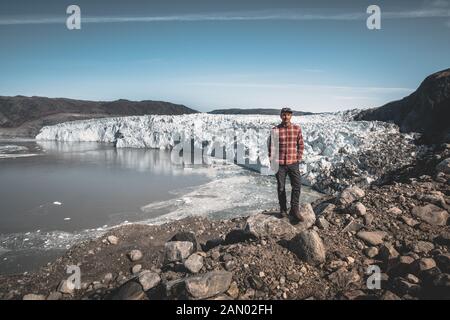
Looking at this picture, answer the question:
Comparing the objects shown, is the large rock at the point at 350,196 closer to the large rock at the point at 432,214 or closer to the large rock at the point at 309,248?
the large rock at the point at 432,214

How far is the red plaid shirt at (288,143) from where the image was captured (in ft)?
13.1

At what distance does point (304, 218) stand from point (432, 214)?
1731 millimetres

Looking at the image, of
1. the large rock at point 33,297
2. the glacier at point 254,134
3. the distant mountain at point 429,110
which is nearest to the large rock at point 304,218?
the large rock at point 33,297

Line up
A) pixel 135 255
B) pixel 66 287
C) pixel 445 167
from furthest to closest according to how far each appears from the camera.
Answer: pixel 445 167
pixel 135 255
pixel 66 287

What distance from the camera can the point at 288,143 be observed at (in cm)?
401

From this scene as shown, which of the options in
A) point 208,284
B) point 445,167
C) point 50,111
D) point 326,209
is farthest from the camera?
point 50,111

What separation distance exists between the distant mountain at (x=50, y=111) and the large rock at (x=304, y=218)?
35.4m

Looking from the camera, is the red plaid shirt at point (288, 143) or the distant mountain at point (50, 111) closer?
the red plaid shirt at point (288, 143)

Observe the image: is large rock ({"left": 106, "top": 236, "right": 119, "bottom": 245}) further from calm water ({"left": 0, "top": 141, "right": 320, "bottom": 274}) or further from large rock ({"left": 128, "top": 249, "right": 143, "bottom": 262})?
calm water ({"left": 0, "top": 141, "right": 320, "bottom": 274})

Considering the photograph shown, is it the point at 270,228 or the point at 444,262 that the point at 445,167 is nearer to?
the point at 444,262

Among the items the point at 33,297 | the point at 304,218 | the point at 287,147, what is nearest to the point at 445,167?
the point at 304,218

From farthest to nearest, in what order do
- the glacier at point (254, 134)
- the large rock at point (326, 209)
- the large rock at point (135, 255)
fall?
the glacier at point (254, 134)
the large rock at point (326, 209)
the large rock at point (135, 255)

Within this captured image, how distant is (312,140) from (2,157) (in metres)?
16.1

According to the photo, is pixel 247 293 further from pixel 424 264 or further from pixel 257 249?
pixel 424 264
